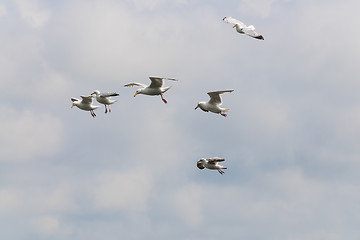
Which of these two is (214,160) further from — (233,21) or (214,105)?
(233,21)

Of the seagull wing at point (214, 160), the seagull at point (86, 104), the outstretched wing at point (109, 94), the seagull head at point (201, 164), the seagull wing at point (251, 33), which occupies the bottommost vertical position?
the seagull wing at point (214, 160)

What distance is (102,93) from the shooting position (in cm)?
8512

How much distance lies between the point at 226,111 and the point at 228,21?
29.3 feet

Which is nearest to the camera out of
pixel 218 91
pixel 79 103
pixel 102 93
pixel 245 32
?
pixel 245 32

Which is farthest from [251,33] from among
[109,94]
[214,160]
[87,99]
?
[87,99]

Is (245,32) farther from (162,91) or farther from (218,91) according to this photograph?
(162,91)

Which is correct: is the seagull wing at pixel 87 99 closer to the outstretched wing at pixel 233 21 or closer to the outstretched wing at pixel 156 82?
the outstretched wing at pixel 156 82

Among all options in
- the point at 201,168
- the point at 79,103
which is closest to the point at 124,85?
the point at 79,103

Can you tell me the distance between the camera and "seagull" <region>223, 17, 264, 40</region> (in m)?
69.4

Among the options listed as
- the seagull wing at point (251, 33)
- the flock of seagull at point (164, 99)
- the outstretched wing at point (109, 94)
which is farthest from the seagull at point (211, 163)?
the seagull wing at point (251, 33)

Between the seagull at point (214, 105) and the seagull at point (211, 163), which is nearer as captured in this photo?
the seagull at point (214, 105)

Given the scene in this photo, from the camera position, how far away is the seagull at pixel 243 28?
228 feet

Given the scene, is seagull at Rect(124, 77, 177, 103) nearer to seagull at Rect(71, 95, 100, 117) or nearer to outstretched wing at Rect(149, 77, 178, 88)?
outstretched wing at Rect(149, 77, 178, 88)

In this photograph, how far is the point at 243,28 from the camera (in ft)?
245
